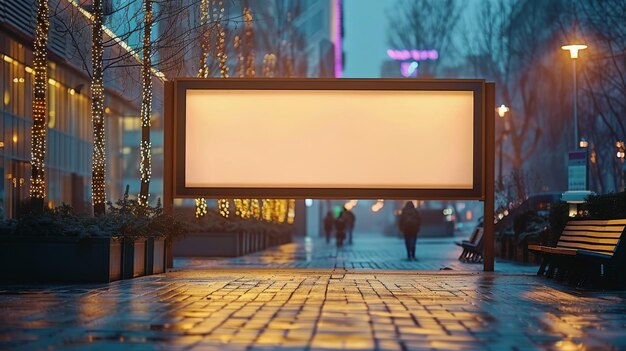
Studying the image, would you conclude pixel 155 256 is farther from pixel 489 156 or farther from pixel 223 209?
pixel 223 209

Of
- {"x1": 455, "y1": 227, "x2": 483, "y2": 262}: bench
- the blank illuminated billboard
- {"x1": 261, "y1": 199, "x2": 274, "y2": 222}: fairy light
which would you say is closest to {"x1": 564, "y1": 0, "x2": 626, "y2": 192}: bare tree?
{"x1": 455, "y1": 227, "x2": 483, "y2": 262}: bench

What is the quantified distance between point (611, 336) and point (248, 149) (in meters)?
13.7

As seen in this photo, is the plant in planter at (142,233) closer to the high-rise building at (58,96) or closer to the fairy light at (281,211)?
the high-rise building at (58,96)

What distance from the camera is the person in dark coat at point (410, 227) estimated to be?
34.2m

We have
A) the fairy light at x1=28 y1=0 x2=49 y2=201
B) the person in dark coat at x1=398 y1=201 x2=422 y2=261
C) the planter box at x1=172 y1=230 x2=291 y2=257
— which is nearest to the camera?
the fairy light at x1=28 y1=0 x2=49 y2=201

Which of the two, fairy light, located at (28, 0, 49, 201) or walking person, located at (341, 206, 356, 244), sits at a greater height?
fairy light, located at (28, 0, 49, 201)

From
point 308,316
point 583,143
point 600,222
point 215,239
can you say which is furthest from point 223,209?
point 308,316

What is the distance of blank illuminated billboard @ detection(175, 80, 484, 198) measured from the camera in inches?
913

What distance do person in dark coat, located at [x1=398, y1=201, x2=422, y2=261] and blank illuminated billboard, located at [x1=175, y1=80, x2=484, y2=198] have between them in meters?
10.6

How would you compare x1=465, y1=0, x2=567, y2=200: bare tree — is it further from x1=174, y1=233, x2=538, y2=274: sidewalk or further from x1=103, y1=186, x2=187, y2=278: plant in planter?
x1=103, y1=186, x2=187, y2=278: plant in planter

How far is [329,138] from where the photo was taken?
2356 centimetres

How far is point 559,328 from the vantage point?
11.1 m

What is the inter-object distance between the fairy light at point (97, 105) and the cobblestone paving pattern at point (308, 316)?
453 centimetres

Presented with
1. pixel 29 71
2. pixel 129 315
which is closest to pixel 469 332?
pixel 129 315
